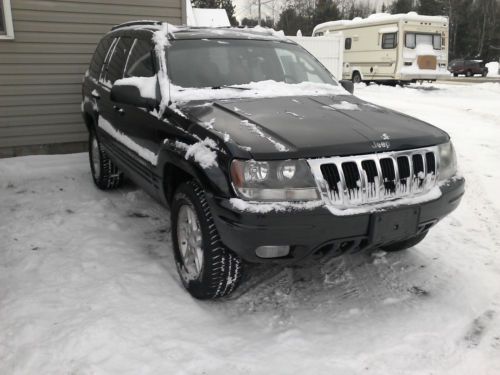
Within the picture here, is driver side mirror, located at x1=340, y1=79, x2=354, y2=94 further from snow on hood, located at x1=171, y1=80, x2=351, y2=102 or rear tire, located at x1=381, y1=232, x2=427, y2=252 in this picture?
rear tire, located at x1=381, y1=232, x2=427, y2=252

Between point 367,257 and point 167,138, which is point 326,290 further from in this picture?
point 167,138

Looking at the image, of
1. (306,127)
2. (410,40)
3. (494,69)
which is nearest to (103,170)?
(306,127)

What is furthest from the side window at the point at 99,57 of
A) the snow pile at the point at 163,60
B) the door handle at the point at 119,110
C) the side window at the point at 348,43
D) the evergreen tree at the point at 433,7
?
the evergreen tree at the point at 433,7

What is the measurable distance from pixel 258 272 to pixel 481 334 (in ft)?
5.13

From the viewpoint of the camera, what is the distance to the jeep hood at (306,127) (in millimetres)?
2777

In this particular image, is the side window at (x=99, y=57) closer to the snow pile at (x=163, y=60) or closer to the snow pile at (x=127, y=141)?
the snow pile at (x=127, y=141)

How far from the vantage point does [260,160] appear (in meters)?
2.70

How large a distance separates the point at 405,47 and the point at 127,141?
736 inches

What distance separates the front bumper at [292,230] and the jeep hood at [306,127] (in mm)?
330

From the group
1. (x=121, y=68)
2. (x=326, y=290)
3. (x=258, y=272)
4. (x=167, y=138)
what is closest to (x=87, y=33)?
(x=121, y=68)

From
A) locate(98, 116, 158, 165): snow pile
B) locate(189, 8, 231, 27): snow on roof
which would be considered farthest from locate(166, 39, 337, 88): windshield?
locate(189, 8, 231, 27): snow on roof

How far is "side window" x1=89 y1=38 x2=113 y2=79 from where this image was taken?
5.48 m

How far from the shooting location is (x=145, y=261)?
12.9 ft

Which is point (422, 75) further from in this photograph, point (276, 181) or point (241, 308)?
point (276, 181)
